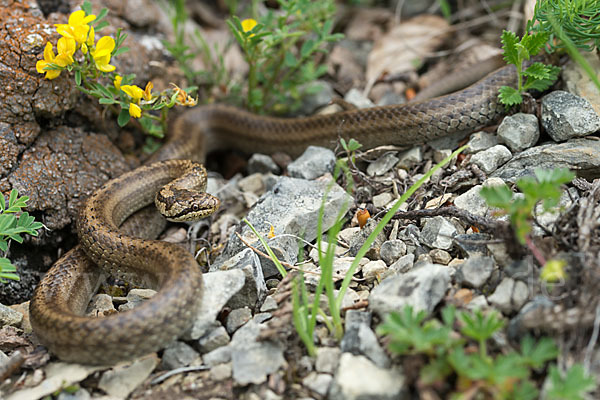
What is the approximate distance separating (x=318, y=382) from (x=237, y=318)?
1.01 metres

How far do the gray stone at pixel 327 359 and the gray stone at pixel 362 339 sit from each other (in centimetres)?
7

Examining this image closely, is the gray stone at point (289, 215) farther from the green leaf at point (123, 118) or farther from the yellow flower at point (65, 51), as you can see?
the yellow flower at point (65, 51)

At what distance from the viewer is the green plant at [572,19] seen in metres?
5.05

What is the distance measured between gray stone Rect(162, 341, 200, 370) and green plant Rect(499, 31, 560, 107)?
3889 millimetres

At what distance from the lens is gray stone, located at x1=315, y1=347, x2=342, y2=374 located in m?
3.93

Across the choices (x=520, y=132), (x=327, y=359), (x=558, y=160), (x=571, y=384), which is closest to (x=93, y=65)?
(x=327, y=359)

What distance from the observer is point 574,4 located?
5047mm

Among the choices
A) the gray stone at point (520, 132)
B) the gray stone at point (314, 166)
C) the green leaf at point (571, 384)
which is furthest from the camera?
the gray stone at point (314, 166)

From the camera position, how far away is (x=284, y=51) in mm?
7145

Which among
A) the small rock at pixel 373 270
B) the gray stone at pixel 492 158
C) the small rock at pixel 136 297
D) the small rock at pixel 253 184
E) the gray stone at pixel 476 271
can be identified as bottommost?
the small rock at pixel 136 297

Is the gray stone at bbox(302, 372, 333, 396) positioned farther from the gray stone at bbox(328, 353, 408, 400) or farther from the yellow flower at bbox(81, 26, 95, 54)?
the yellow flower at bbox(81, 26, 95, 54)

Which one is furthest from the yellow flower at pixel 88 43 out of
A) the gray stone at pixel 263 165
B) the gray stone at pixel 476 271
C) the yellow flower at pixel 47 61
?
the gray stone at pixel 476 271

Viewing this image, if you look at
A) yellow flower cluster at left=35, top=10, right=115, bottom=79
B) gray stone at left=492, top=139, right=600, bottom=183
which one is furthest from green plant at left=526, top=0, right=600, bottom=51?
yellow flower cluster at left=35, top=10, right=115, bottom=79

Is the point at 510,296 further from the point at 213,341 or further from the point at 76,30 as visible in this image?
the point at 76,30
